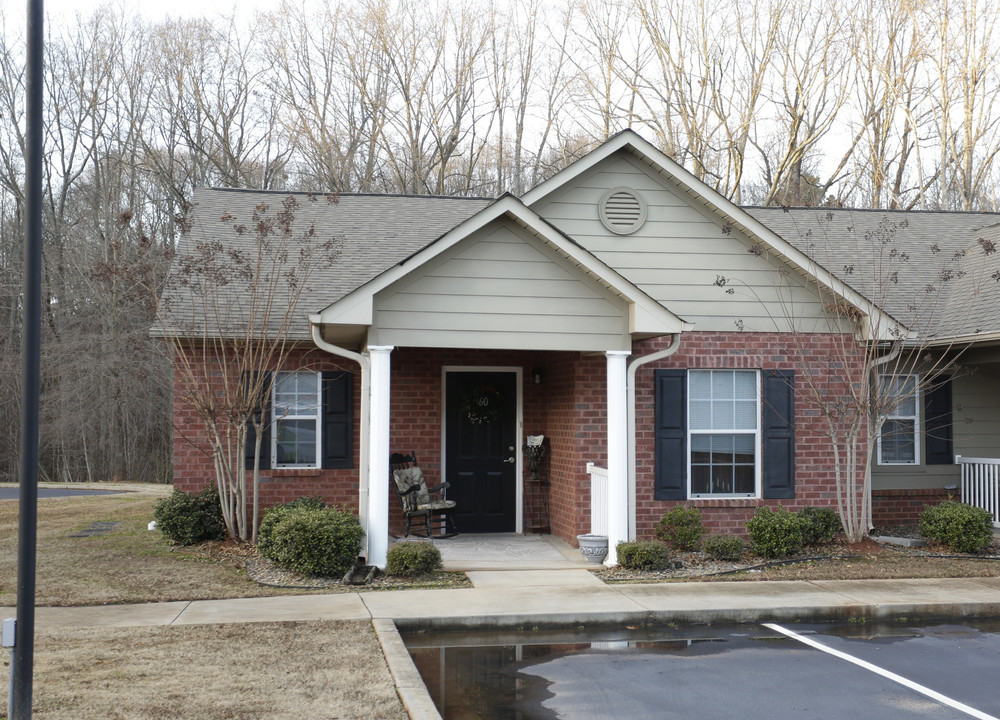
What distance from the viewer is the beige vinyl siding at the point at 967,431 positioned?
13.5 m

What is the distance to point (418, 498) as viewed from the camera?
12125 mm

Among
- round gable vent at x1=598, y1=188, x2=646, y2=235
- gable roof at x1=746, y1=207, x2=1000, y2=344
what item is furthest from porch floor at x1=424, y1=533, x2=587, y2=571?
gable roof at x1=746, y1=207, x2=1000, y2=344

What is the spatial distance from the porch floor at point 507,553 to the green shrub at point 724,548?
1.41 m

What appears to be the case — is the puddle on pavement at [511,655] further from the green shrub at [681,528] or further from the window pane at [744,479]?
the window pane at [744,479]

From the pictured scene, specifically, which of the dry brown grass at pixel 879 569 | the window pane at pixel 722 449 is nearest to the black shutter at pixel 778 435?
the window pane at pixel 722 449

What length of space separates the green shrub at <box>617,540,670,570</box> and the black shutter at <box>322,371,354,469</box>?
12.7ft

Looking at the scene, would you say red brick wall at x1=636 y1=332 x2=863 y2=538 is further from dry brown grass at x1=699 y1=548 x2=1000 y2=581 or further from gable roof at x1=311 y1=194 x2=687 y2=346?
gable roof at x1=311 y1=194 x2=687 y2=346

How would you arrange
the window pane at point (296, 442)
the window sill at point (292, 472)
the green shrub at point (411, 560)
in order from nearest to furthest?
the green shrub at point (411, 560)
the window sill at point (292, 472)
the window pane at point (296, 442)

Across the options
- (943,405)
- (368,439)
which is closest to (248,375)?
(368,439)

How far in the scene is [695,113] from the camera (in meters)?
27.5

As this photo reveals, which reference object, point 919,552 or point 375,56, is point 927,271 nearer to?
point 919,552

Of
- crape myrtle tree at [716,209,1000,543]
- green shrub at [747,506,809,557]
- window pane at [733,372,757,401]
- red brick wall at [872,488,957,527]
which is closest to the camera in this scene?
green shrub at [747,506,809,557]

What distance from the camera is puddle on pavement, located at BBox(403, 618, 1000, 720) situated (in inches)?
243

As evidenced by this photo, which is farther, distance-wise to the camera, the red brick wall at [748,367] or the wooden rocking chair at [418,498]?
the wooden rocking chair at [418,498]
